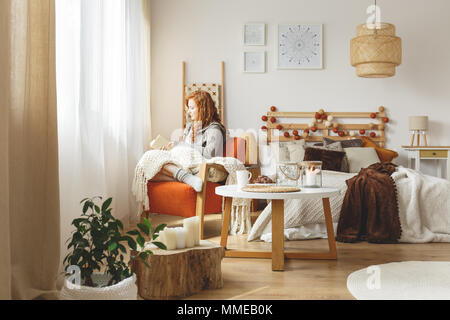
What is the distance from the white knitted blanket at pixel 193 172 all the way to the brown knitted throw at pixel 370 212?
738 mm

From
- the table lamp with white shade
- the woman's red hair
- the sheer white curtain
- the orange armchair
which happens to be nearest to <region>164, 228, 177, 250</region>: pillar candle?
the sheer white curtain

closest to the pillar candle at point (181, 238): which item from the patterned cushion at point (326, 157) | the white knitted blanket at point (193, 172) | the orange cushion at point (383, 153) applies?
the white knitted blanket at point (193, 172)

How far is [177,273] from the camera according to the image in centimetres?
208

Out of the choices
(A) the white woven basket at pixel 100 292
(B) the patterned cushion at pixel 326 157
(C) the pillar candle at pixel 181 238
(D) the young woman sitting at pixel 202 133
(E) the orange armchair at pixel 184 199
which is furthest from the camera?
(B) the patterned cushion at pixel 326 157

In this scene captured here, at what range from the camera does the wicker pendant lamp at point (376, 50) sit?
4570 mm

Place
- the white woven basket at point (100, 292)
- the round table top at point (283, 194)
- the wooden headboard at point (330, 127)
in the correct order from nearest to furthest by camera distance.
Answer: the white woven basket at point (100, 292) → the round table top at point (283, 194) → the wooden headboard at point (330, 127)

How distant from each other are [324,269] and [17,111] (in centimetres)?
176

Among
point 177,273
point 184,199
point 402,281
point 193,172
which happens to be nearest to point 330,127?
point 193,172

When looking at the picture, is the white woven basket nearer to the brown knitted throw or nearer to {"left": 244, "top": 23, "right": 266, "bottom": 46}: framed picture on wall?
the brown knitted throw

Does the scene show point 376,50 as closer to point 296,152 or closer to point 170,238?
point 296,152

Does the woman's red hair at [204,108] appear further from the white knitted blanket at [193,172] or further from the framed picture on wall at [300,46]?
the framed picture on wall at [300,46]

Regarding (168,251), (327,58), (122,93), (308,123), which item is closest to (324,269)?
(168,251)
